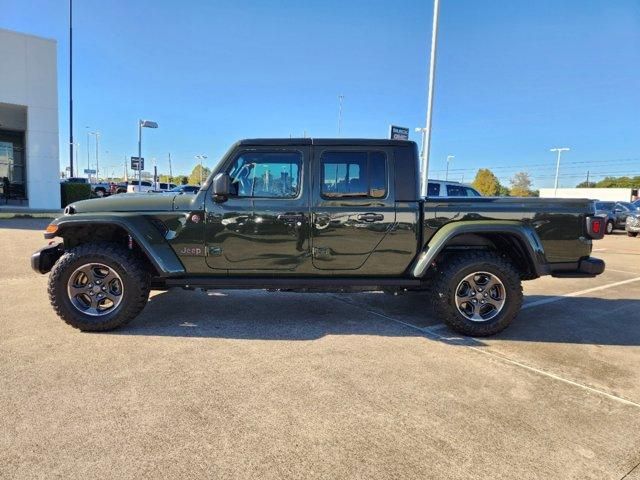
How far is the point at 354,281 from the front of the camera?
14.8 feet

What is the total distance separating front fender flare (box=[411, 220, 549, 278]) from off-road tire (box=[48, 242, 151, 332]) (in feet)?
9.57

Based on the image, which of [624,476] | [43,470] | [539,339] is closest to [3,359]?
[43,470]

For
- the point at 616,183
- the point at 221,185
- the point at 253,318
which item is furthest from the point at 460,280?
the point at 616,183

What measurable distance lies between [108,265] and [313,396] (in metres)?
2.59

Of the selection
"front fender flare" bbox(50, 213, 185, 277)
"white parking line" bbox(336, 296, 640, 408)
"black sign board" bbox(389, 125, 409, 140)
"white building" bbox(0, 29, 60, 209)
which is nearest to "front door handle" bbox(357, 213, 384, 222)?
"white parking line" bbox(336, 296, 640, 408)

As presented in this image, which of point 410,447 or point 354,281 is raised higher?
point 354,281

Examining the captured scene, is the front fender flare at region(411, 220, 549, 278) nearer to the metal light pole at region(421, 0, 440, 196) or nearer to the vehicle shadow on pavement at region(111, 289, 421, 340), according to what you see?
the vehicle shadow on pavement at region(111, 289, 421, 340)

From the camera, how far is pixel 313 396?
3.13m

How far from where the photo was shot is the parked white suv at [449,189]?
12.3 meters

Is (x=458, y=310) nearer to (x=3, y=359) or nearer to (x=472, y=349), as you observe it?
(x=472, y=349)

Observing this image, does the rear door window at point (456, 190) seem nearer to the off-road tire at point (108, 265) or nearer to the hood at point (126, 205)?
the hood at point (126, 205)

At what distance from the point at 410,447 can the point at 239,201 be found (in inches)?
112

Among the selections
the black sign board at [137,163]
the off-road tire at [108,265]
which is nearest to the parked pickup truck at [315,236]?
the off-road tire at [108,265]

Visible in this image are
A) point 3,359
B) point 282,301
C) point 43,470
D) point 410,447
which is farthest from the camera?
point 282,301
